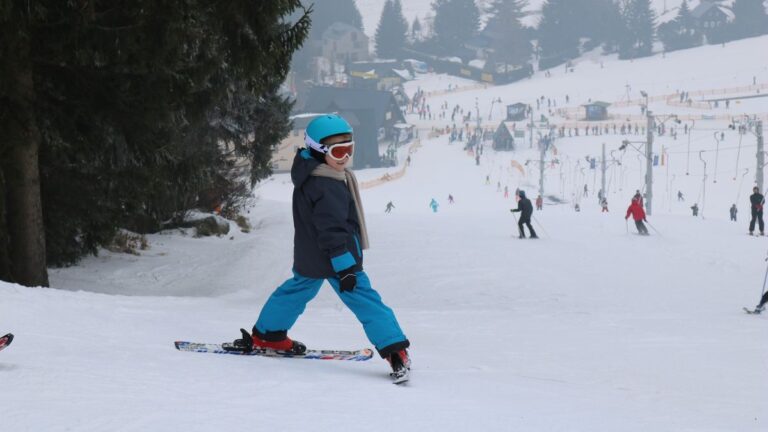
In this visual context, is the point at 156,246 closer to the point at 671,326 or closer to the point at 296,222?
the point at 671,326

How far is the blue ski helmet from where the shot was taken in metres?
4.84

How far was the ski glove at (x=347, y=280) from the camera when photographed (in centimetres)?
466

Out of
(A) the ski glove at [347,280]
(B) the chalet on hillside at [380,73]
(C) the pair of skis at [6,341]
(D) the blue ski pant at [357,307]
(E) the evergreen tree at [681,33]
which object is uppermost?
(E) the evergreen tree at [681,33]

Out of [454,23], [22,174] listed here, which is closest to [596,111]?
[454,23]

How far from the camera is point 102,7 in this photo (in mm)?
8805

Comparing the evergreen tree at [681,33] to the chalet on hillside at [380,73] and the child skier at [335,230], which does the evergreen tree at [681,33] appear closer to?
the chalet on hillside at [380,73]

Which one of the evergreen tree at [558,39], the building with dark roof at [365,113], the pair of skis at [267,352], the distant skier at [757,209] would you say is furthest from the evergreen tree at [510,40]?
the pair of skis at [267,352]

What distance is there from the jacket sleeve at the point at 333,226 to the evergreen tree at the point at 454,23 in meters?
169

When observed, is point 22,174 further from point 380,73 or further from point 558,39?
point 558,39

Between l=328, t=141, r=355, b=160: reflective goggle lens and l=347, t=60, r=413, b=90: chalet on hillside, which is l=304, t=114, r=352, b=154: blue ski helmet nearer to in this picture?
l=328, t=141, r=355, b=160: reflective goggle lens

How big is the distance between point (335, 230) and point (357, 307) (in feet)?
1.60

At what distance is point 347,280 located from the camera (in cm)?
466

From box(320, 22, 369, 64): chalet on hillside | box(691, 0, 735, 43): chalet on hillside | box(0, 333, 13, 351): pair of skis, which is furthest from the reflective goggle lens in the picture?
box(691, 0, 735, 43): chalet on hillside

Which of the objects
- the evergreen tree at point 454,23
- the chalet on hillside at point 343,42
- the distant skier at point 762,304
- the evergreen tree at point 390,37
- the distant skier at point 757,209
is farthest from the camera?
the evergreen tree at point 454,23
